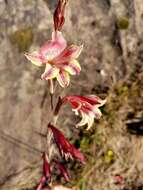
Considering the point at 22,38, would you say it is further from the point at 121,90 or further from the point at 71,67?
the point at 71,67

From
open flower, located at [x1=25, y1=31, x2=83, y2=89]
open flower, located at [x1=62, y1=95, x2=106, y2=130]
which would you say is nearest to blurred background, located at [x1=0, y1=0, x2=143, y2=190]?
open flower, located at [x1=62, y1=95, x2=106, y2=130]

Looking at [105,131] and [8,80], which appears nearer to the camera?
[8,80]

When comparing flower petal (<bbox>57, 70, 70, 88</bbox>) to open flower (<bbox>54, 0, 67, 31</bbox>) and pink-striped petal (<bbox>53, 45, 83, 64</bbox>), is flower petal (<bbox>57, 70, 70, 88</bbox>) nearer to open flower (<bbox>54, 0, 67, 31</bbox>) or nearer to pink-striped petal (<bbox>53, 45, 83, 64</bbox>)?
pink-striped petal (<bbox>53, 45, 83, 64</bbox>)

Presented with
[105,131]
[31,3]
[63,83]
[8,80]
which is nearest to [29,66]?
[8,80]

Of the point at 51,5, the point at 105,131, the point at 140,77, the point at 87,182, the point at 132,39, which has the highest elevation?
the point at 51,5

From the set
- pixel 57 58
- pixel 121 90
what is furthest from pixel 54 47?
pixel 121 90

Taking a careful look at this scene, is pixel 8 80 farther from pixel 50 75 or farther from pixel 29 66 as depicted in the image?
pixel 50 75

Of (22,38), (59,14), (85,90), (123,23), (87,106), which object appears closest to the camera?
(59,14)
